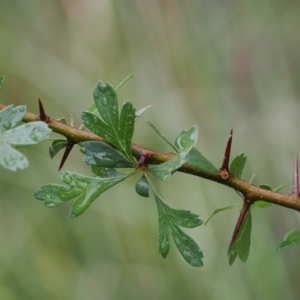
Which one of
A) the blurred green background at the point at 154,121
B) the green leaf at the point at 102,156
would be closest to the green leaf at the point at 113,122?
the green leaf at the point at 102,156

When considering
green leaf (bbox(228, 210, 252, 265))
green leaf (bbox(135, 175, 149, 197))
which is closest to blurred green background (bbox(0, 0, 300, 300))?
green leaf (bbox(228, 210, 252, 265))

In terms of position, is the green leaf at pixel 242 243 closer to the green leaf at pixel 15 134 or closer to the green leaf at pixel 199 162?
the green leaf at pixel 199 162

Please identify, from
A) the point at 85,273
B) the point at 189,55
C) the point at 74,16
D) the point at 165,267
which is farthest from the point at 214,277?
the point at 74,16

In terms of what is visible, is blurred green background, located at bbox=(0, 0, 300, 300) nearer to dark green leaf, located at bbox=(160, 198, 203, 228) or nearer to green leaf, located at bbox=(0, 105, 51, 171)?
dark green leaf, located at bbox=(160, 198, 203, 228)

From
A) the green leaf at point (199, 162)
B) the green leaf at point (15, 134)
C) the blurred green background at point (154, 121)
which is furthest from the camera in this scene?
the blurred green background at point (154, 121)

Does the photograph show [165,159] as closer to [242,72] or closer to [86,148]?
[86,148]

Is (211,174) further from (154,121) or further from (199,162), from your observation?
(154,121)
